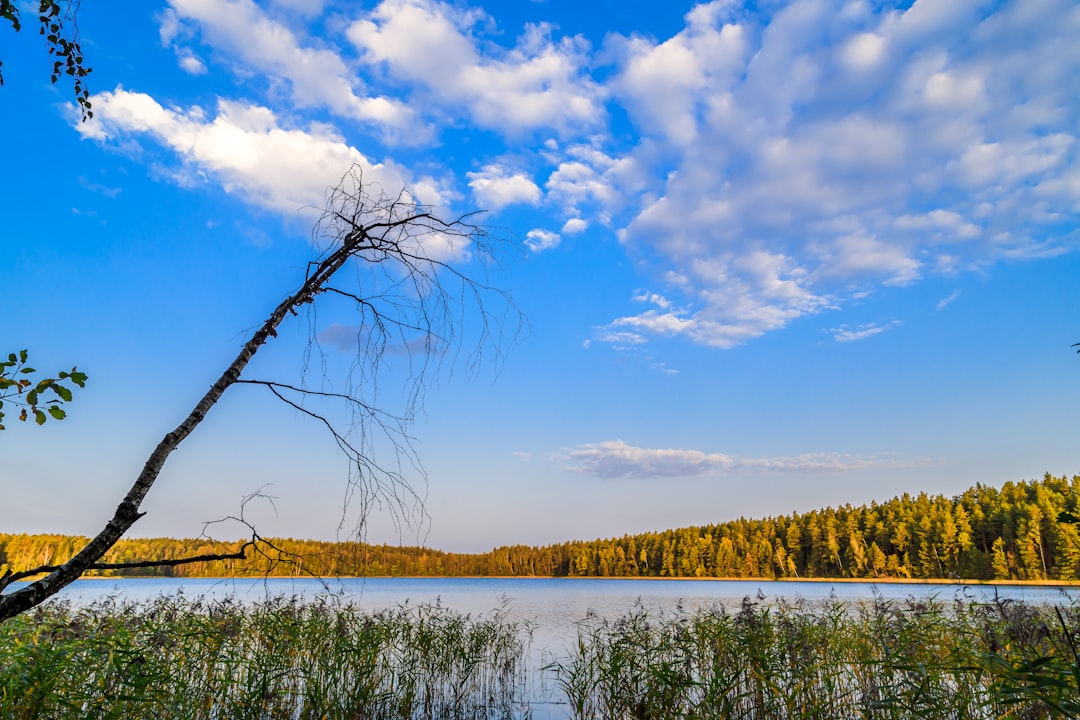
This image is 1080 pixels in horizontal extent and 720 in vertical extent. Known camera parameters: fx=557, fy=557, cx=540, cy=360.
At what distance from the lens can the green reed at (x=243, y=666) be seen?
4.99m

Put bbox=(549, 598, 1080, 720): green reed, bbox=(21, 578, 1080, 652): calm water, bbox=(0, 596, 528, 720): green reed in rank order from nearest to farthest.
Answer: bbox=(549, 598, 1080, 720): green reed → bbox=(0, 596, 528, 720): green reed → bbox=(21, 578, 1080, 652): calm water

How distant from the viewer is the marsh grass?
15.3ft

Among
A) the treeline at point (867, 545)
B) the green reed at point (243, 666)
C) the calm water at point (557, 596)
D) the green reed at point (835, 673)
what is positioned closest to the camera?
the green reed at point (835, 673)

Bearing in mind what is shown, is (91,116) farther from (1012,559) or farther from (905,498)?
(905,498)

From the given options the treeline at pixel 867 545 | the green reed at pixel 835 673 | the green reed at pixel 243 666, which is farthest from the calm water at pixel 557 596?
the treeline at pixel 867 545

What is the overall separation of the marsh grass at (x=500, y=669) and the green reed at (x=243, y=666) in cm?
4

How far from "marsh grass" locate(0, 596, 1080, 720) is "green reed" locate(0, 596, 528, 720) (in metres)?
0.04

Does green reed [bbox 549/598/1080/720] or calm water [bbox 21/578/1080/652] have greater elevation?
green reed [bbox 549/598/1080/720]

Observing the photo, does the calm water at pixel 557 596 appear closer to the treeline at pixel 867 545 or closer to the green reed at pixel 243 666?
the green reed at pixel 243 666

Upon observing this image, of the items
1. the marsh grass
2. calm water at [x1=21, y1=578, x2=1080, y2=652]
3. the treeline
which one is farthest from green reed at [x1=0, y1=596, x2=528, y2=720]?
the treeline

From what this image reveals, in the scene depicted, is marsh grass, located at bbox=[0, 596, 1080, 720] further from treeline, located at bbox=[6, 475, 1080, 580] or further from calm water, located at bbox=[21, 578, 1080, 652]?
treeline, located at bbox=[6, 475, 1080, 580]

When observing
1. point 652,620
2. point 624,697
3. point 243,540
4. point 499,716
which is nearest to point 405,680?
point 499,716

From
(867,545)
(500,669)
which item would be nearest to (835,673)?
(500,669)

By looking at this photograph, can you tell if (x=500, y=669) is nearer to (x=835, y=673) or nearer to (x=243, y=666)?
(x=243, y=666)
